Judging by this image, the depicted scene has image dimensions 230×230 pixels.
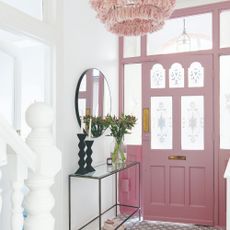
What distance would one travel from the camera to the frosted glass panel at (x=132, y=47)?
13.1ft

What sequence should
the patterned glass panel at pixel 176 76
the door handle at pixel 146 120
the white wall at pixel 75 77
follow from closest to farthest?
the white wall at pixel 75 77
the patterned glass panel at pixel 176 76
the door handle at pixel 146 120

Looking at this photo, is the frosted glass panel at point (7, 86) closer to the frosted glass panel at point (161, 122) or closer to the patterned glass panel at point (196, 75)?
the frosted glass panel at point (161, 122)

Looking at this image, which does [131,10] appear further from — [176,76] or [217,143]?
[217,143]

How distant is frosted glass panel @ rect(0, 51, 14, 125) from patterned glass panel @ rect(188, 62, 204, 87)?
2253mm

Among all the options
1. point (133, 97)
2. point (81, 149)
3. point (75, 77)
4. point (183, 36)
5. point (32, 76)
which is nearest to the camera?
point (32, 76)

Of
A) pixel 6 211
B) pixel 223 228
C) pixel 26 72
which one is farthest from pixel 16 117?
pixel 223 228

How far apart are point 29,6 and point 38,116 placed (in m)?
2.01

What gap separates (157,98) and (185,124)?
20.1 inches

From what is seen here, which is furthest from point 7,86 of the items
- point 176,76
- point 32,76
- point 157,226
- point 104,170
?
point 157,226

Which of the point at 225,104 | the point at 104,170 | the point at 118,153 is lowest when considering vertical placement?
the point at 104,170

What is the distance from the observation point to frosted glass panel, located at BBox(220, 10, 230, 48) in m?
3.58

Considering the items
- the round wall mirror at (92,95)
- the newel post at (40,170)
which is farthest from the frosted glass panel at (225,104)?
the newel post at (40,170)

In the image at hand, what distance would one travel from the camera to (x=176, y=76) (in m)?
3.80

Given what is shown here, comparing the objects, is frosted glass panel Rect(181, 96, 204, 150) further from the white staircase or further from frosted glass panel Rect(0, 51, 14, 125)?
the white staircase
